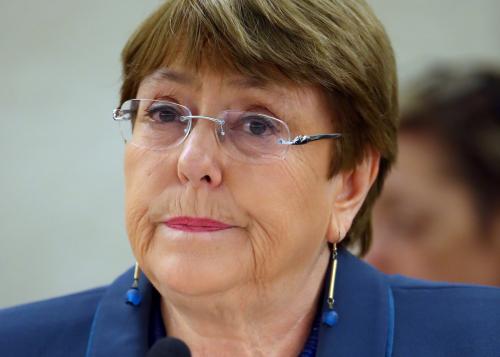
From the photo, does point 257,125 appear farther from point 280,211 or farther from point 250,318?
point 250,318

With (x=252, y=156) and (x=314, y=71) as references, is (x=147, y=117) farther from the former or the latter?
(x=314, y=71)

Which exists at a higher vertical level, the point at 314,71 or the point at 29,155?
the point at 314,71

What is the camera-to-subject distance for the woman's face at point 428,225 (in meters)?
3.35

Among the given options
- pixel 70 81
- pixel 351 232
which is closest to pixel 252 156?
pixel 351 232

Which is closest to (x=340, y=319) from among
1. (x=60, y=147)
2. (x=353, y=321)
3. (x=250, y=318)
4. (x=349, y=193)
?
(x=353, y=321)

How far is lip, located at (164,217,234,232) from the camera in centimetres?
177

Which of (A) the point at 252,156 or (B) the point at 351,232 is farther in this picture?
(B) the point at 351,232

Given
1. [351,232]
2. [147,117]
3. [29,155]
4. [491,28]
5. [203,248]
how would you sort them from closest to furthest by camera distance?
[203,248] → [147,117] → [351,232] → [29,155] → [491,28]

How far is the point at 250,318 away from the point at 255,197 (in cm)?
35

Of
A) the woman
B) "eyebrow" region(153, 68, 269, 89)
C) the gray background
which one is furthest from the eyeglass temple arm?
the gray background

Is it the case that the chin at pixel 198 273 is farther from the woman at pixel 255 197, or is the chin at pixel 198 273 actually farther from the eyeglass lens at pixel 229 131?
the eyeglass lens at pixel 229 131

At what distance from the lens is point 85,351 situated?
1.98m

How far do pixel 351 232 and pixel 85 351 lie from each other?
0.83 metres

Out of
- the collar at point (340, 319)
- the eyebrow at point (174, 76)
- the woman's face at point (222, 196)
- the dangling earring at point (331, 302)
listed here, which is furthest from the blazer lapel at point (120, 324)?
the eyebrow at point (174, 76)
